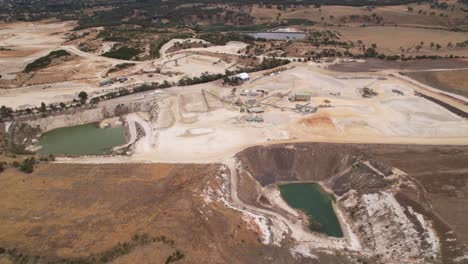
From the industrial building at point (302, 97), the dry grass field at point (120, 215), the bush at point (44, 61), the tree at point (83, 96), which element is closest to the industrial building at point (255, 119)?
the industrial building at point (302, 97)

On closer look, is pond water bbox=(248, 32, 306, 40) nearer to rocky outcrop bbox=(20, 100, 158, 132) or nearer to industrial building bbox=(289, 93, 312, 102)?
industrial building bbox=(289, 93, 312, 102)

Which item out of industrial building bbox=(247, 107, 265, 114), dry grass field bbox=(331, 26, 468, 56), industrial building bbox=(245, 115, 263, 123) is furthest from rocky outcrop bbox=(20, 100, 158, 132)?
dry grass field bbox=(331, 26, 468, 56)

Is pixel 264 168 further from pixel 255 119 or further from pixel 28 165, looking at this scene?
pixel 28 165

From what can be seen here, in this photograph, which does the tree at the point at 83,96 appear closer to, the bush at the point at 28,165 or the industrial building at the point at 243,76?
the bush at the point at 28,165

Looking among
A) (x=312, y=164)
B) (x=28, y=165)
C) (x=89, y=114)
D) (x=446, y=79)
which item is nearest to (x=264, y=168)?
(x=312, y=164)

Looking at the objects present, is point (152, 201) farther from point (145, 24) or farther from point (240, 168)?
point (145, 24)

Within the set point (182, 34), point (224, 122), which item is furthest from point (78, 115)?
point (182, 34)

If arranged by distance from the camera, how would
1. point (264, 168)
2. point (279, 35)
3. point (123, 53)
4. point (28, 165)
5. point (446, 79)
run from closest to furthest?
point (28, 165) < point (264, 168) < point (446, 79) < point (123, 53) < point (279, 35)
